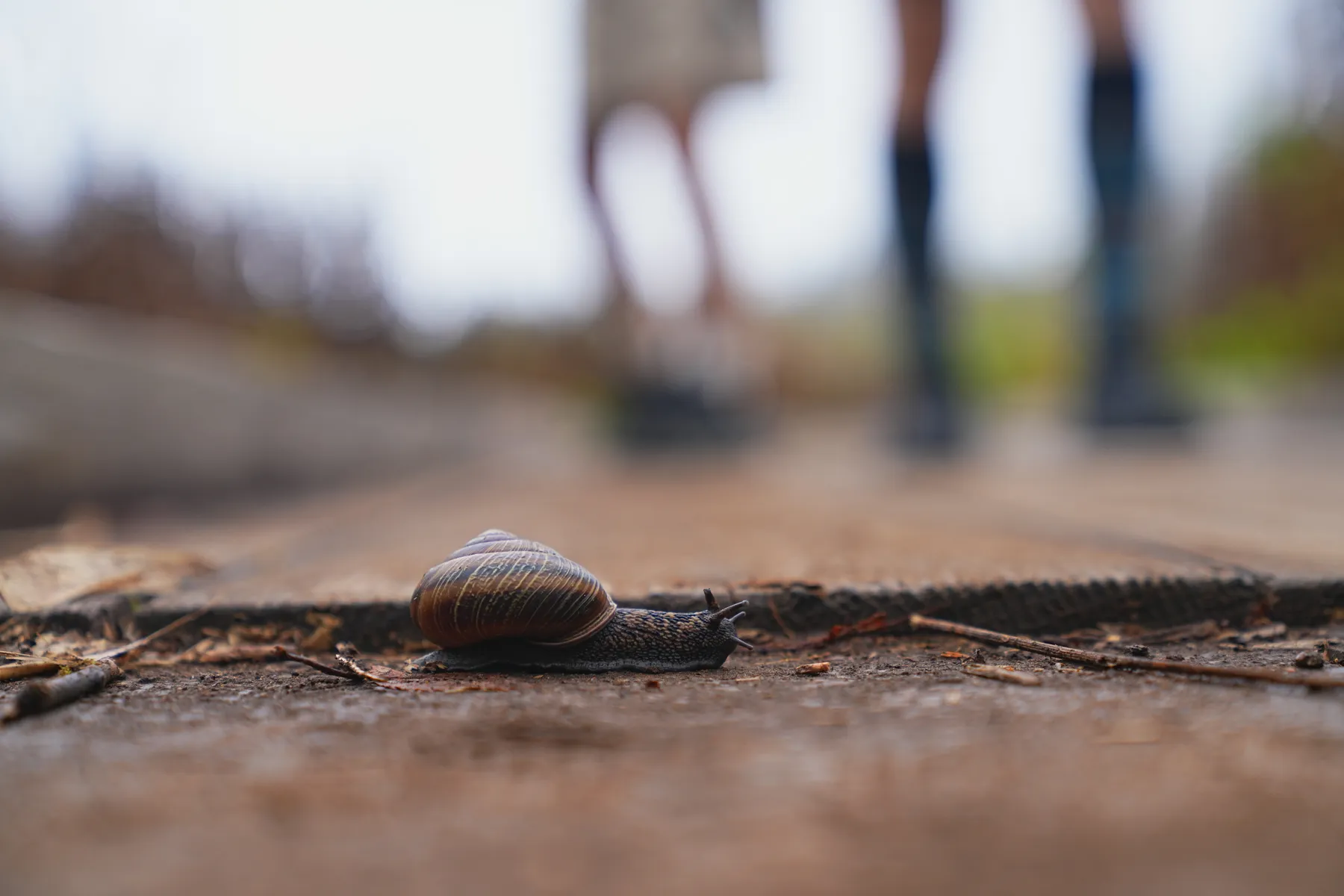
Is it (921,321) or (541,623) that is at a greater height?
(921,321)

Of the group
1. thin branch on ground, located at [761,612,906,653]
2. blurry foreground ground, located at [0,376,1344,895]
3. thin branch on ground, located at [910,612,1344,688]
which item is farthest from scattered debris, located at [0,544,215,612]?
thin branch on ground, located at [910,612,1344,688]

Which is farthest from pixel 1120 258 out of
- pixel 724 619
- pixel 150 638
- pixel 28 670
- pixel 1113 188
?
pixel 28 670

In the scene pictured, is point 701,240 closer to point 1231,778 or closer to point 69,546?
point 69,546

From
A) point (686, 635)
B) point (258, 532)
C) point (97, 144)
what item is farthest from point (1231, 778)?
point (97, 144)

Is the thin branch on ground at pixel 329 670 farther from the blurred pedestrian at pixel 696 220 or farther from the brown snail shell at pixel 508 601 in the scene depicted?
the blurred pedestrian at pixel 696 220

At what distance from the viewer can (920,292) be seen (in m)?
4.04

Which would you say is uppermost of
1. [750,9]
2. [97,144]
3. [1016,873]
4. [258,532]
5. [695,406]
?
[750,9]

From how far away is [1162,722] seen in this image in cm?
80

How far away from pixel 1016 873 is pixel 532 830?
0.31m

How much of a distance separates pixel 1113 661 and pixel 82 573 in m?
1.44

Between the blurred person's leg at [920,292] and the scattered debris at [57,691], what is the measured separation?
335 centimetres

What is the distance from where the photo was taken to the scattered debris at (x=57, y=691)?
0.87 meters

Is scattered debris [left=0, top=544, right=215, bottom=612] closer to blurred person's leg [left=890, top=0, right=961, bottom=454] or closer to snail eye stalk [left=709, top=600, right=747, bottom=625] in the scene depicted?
snail eye stalk [left=709, top=600, right=747, bottom=625]

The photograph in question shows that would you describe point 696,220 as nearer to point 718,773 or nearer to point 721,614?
point 721,614
